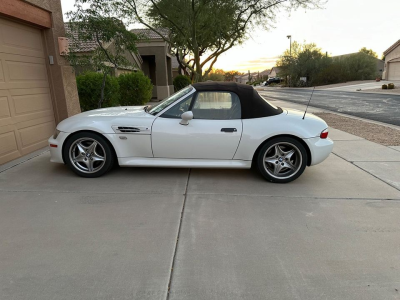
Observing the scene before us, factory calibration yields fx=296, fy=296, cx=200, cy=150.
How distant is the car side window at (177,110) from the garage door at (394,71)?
164 feet

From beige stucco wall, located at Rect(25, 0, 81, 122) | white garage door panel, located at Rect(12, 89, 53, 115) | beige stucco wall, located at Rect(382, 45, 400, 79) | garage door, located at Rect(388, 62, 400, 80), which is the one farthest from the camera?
garage door, located at Rect(388, 62, 400, 80)

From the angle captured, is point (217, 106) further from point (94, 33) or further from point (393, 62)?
point (393, 62)

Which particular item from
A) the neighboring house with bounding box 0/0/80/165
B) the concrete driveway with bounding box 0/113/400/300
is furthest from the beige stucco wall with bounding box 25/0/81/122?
the concrete driveway with bounding box 0/113/400/300

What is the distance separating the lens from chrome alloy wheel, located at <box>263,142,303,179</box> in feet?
14.8

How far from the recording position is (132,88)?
44.9ft

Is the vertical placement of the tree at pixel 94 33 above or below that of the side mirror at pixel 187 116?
above

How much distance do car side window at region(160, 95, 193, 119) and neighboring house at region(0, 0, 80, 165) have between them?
327cm

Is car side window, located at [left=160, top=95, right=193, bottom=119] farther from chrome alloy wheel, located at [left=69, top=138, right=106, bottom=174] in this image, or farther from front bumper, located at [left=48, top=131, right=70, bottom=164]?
front bumper, located at [left=48, top=131, right=70, bottom=164]

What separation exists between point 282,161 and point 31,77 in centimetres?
547

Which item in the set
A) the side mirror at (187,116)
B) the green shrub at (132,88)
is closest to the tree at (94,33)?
the side mirror at (187,116)

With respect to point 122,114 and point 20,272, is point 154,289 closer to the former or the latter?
point 20,272

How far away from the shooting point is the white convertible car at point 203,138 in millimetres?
4398

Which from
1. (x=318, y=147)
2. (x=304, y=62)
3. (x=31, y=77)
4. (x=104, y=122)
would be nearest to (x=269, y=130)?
(x=318, y=147)

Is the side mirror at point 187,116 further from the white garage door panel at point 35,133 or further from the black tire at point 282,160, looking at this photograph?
the white garage door panel at point 35,133
